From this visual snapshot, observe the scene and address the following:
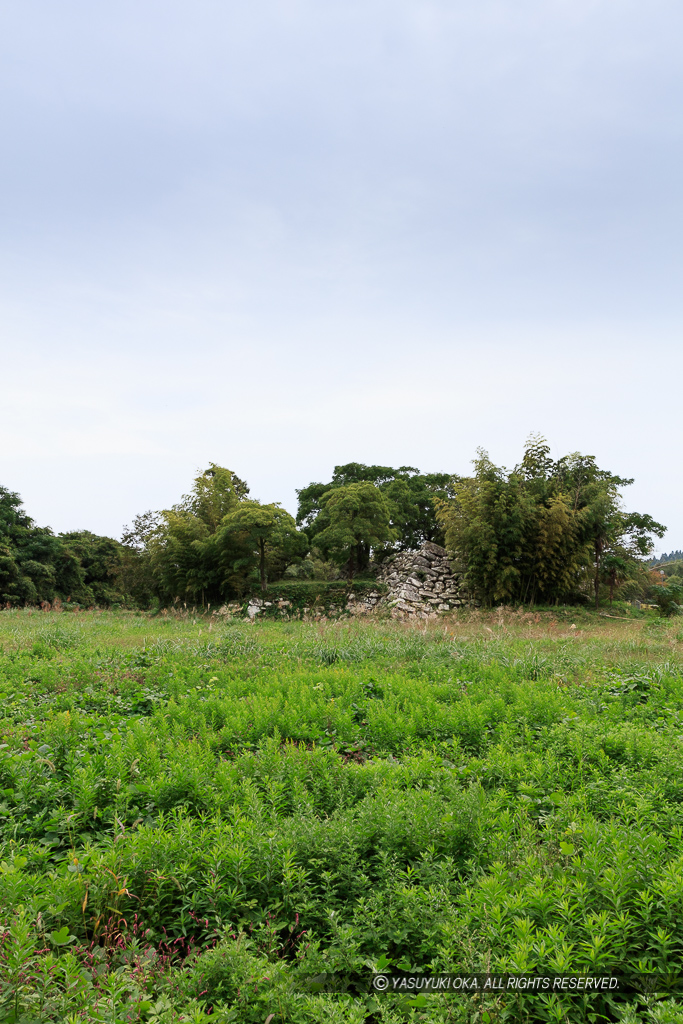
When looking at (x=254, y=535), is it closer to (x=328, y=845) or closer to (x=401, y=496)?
(x=401, y=496)

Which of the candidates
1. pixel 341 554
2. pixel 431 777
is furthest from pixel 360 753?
pixel 341 554

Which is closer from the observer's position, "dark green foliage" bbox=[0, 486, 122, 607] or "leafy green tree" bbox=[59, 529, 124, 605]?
"dark green foliage" bbox=[0, 486, 122, 607]

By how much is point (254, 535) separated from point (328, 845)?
51.5 ft

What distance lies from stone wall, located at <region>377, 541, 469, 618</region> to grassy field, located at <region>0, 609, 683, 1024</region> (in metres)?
12.1

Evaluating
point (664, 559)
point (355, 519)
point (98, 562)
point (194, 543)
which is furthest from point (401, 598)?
point (664, 559)

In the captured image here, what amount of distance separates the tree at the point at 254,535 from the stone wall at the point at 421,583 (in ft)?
13.7

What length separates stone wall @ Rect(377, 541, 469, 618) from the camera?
18.6 m

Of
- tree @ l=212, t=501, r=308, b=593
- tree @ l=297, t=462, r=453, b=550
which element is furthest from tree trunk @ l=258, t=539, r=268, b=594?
tree @ l=297, t=462, r=453, b=550

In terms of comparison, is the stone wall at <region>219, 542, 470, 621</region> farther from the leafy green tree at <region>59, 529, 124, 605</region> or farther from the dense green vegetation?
the leafy green tree at <region>59, 529, 124, 605</region>

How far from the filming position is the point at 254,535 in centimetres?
1830

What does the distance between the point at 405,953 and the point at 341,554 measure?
2010 cm

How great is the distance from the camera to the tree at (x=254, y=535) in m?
18.0

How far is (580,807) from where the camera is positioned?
3.41 meters

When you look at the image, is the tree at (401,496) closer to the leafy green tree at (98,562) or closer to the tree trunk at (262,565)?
the tree trunk at (262,565)
